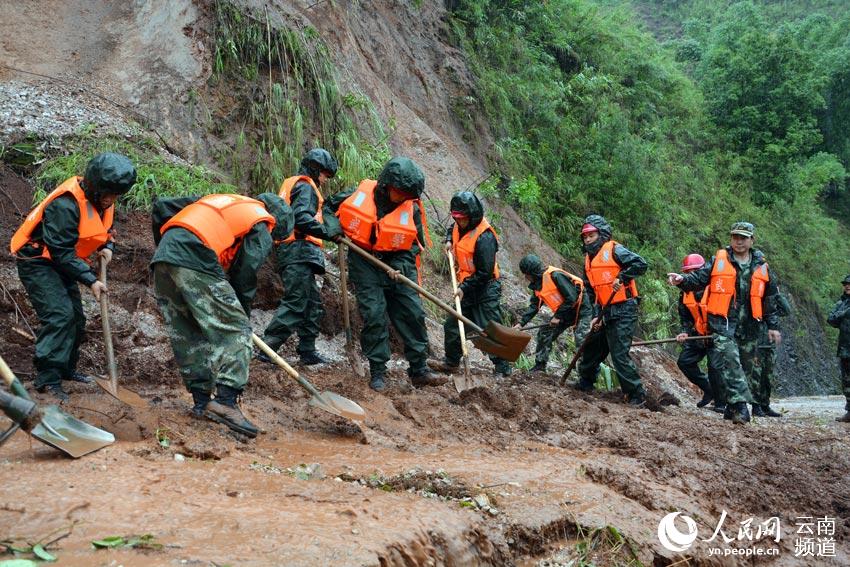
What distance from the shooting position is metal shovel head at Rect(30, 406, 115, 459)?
3.68 meters

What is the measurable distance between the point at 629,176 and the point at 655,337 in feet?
10.3

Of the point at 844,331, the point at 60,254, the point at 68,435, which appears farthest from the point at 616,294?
the point at 68,435

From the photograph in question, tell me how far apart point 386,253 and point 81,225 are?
99.0 inches

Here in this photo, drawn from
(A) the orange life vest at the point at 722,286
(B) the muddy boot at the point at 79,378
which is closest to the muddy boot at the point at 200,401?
(B) the muddy boot at the point at 79,378

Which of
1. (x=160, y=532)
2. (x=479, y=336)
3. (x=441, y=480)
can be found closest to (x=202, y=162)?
(x=479, y=336)

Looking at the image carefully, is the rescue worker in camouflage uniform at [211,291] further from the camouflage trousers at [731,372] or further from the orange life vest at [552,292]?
the orange life vest at [552,292]

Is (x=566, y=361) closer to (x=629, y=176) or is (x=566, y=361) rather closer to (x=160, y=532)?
(x=629, y=176)

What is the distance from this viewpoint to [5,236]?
6.73 metres

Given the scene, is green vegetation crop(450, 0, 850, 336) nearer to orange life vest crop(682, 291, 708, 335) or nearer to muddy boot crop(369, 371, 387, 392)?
orange life vest crop(682, 291, 708, 335)

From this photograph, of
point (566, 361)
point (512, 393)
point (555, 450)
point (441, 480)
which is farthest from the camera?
point (566, 361)

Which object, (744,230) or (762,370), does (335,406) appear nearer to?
(744,230)

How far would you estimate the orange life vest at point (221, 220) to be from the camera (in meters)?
4.70

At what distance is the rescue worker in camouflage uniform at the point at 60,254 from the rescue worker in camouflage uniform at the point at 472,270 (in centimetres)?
340

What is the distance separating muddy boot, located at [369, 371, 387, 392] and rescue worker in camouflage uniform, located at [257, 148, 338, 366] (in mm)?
711
